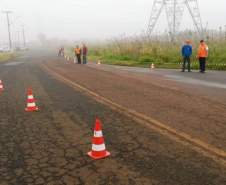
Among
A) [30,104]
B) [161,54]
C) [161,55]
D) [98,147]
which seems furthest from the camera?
[161,54]

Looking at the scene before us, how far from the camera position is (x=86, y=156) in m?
5.12

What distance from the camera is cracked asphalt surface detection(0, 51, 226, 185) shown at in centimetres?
427

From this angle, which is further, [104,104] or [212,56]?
[212,56]

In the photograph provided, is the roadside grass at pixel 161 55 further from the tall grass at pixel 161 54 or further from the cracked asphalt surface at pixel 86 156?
the cracked asphalt surface at pixel 86 156

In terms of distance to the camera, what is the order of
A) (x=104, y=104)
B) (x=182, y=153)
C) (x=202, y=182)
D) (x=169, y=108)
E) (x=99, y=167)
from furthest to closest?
(x=104, y=104)
(x=169, y=108)
(x=182, y=153)
(x=99, y=167)
(x=202, y=182)

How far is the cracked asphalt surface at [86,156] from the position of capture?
4266 mm

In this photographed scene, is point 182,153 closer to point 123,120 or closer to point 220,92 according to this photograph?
point 123,120

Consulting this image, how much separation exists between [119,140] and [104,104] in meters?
3.50

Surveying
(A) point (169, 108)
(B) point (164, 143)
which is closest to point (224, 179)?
(B) point (164, 143)

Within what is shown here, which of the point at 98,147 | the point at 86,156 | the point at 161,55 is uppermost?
the point at 161,55

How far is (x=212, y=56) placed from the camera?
22203 millimetres

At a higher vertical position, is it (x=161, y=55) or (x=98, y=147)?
(x=161, y=55)

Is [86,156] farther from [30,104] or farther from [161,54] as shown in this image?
[161,54]

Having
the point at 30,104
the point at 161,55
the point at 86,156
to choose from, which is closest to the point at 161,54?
the point at 161,55
